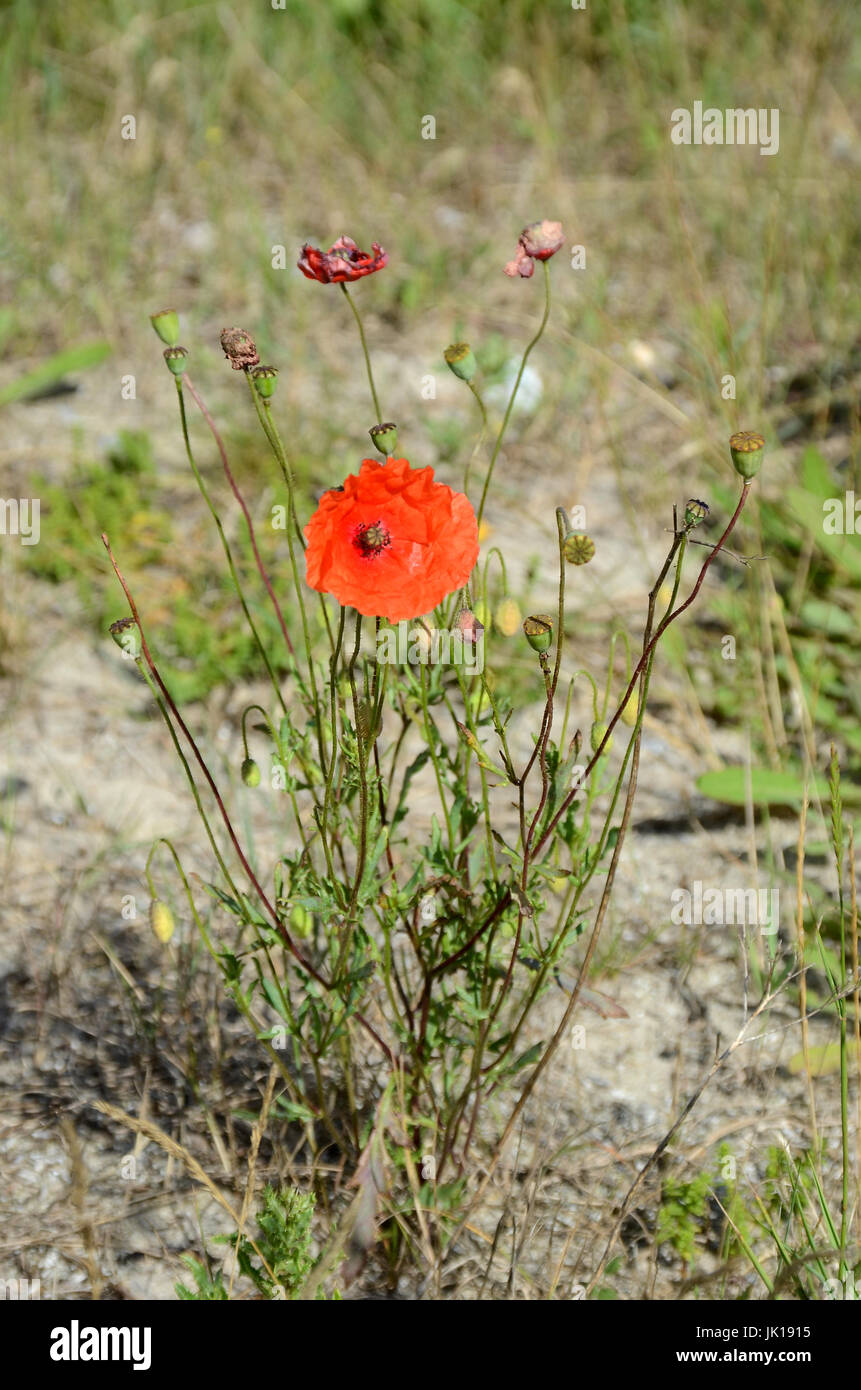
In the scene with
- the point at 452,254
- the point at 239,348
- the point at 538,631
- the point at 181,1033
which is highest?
the point at 452,254

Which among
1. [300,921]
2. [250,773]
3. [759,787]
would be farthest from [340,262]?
[759,787]

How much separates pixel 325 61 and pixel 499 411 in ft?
4.79

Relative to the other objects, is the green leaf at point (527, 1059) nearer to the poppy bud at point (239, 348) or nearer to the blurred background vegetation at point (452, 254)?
the poppy bud at point (239, 348)

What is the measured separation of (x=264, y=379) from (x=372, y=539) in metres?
0.18

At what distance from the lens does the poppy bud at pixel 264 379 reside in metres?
1.08

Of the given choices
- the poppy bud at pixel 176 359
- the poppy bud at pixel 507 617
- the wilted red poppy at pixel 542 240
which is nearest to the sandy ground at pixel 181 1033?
the poppy bud at pixel 507 617

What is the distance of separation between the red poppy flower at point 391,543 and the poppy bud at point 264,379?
10 cm

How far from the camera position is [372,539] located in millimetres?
1020

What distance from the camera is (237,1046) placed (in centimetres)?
165
